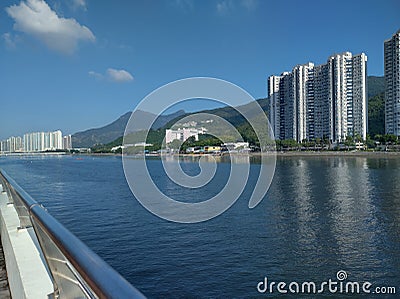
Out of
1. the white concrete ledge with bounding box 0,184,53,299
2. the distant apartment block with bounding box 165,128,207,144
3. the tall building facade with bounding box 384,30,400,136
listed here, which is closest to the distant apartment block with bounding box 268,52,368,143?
the tall building facade with bounding box 384,30,400,136

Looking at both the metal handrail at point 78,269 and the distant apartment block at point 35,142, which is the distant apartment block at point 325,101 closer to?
the metal handrail at point 78,269

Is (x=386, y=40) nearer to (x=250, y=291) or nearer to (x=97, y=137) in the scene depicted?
(x=250, y=291)

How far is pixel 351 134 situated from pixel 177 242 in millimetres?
67649

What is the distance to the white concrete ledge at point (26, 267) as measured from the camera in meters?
1.45

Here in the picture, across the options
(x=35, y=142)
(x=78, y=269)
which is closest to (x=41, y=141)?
(x=35, y=142)

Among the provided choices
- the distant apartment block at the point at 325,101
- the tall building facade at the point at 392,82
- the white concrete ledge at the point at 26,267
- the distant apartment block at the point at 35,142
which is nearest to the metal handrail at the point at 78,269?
the white concrete ledge at the point at 26,267

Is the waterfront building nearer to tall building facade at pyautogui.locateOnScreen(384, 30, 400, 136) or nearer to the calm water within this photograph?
tall building facade at pyautogui.locateOnScreen(384, 30, 400, 136)

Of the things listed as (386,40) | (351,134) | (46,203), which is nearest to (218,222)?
(46,203)

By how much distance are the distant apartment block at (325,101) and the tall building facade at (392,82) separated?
401 centimetres

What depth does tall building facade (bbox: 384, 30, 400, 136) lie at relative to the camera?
210 ft

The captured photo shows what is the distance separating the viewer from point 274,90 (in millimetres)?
85750

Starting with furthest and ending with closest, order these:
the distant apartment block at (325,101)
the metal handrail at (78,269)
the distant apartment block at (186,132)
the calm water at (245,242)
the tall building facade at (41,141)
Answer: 1. the tall building facade at (41,141)
2. the distant apartment block at (325,101)
3. the calm water at (245,242)
4. the distant apartment block at (186,132)
5. the metal handrail at (78,269)

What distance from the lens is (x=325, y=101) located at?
72.6 meters

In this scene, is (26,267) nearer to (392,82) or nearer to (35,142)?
(392,82)
